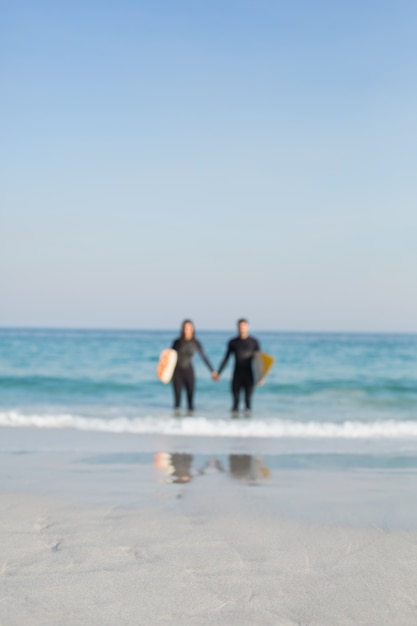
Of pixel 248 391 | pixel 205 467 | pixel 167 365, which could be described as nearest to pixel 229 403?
pixel 248 391

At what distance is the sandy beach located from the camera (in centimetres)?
294

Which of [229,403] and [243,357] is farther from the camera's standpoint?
[229,403]

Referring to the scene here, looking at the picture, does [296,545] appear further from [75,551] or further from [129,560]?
[75,551]

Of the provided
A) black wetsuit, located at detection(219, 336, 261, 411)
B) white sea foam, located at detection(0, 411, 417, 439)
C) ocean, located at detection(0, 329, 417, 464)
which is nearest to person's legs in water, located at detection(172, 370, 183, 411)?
ocean, located at detection(0, 329, 417, 464)

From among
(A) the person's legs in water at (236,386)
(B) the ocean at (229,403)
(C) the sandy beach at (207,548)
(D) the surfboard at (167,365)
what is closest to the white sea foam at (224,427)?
(B) the ocean at (229,403)

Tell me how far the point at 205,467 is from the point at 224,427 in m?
4.17

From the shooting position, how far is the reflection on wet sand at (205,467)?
20.4ft

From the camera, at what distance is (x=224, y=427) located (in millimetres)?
10953

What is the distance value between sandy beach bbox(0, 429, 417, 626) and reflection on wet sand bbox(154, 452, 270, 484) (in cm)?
7

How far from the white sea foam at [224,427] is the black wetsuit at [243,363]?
1.72 m

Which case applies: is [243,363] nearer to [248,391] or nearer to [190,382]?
[248,391]

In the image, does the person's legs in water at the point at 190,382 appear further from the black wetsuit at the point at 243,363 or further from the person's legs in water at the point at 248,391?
the person's legs in water at the point at 248,391

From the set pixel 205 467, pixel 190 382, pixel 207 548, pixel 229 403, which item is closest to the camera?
pixel 207 548

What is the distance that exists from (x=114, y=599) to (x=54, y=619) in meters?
0.30
